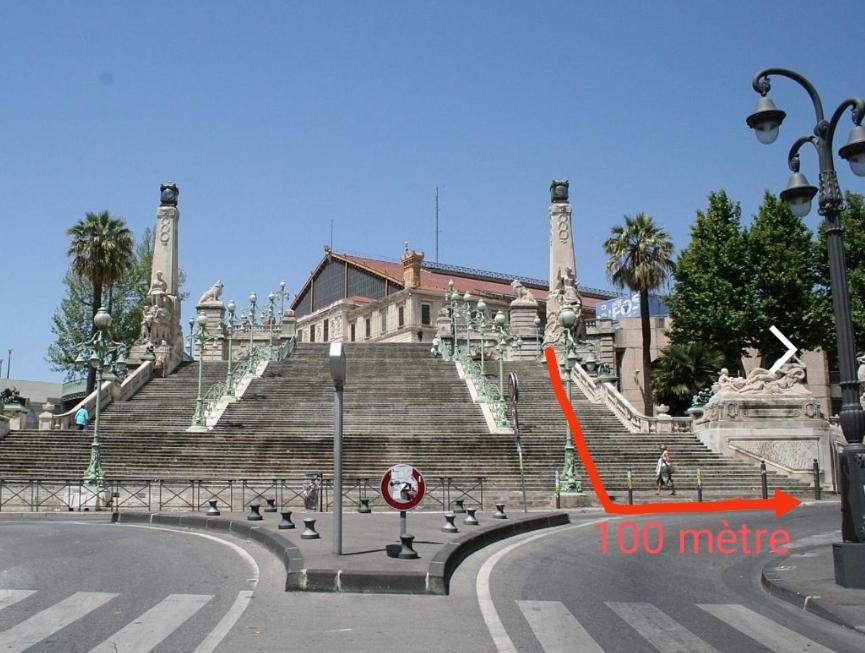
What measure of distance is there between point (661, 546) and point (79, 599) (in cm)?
942

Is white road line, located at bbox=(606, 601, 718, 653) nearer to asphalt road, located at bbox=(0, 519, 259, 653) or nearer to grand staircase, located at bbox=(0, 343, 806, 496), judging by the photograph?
asphalt road, located at bbox=(0, 519, 259, 653)

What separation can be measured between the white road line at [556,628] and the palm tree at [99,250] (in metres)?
44.5

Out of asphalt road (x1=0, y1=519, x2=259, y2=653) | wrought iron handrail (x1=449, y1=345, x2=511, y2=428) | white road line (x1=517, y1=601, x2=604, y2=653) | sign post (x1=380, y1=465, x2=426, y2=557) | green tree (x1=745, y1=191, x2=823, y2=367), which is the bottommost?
white road line (x1=517, y1=601, x2=604, y2=653)

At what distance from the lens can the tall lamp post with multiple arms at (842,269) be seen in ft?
32.4

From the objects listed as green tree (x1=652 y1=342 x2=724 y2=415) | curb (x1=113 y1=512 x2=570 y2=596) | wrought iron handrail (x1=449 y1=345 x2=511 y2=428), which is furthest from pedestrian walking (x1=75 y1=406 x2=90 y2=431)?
green tree (x1=652 y1=342 x2=724 y2=415)

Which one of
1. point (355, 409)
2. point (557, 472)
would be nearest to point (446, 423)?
point (355, 409)

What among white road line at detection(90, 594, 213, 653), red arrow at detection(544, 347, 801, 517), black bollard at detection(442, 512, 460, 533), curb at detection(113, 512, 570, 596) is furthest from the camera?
red arrow at detection(544, 347, 801, 517)

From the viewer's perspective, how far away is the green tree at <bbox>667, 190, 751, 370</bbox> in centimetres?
4803

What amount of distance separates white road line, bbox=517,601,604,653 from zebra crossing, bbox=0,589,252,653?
2.75m

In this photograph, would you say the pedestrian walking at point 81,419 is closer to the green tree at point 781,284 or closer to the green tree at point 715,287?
the green tree at point 715,287

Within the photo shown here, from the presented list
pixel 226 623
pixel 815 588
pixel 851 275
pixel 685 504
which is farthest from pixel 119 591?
pixel 851 275

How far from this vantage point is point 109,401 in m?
36.1

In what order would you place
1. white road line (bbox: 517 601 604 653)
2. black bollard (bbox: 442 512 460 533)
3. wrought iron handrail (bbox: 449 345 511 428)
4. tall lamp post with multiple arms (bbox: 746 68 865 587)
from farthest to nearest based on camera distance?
1. wrought iron handrail (bbox: 449 345 511 428)
2. black bollard (bbox: 442 512 460 533)
3. tall lamp post with multiple arms (bbox: 746 68 865 587)
4. white road line (bbox: 517 601 604 653)

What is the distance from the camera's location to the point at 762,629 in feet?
26.3
